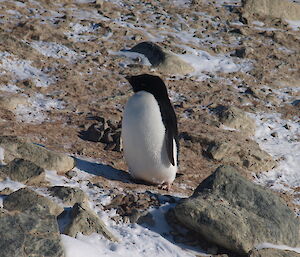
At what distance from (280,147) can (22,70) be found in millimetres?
4113

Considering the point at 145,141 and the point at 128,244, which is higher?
the point at 128,244

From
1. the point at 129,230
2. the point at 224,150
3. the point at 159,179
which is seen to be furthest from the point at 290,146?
the point at 129,230

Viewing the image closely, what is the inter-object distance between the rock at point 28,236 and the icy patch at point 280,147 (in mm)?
3967

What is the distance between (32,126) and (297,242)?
3593 mm

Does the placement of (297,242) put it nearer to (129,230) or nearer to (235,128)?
(129,230)

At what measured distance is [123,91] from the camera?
8836 mm

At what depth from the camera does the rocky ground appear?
515 centimetres

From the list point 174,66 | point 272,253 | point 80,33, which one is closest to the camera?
point 272,253

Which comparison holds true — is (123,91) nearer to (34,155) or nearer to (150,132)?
(150,132)

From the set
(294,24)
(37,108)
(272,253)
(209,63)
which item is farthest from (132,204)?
(294,24)

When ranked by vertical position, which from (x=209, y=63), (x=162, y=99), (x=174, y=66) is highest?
(x=162, y=99)

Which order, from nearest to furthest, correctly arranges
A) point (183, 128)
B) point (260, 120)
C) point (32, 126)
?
point (32, 126)
point (183, 128)
point (260, 120)

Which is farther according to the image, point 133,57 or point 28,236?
point 133,57

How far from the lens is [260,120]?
8781 millimetres
